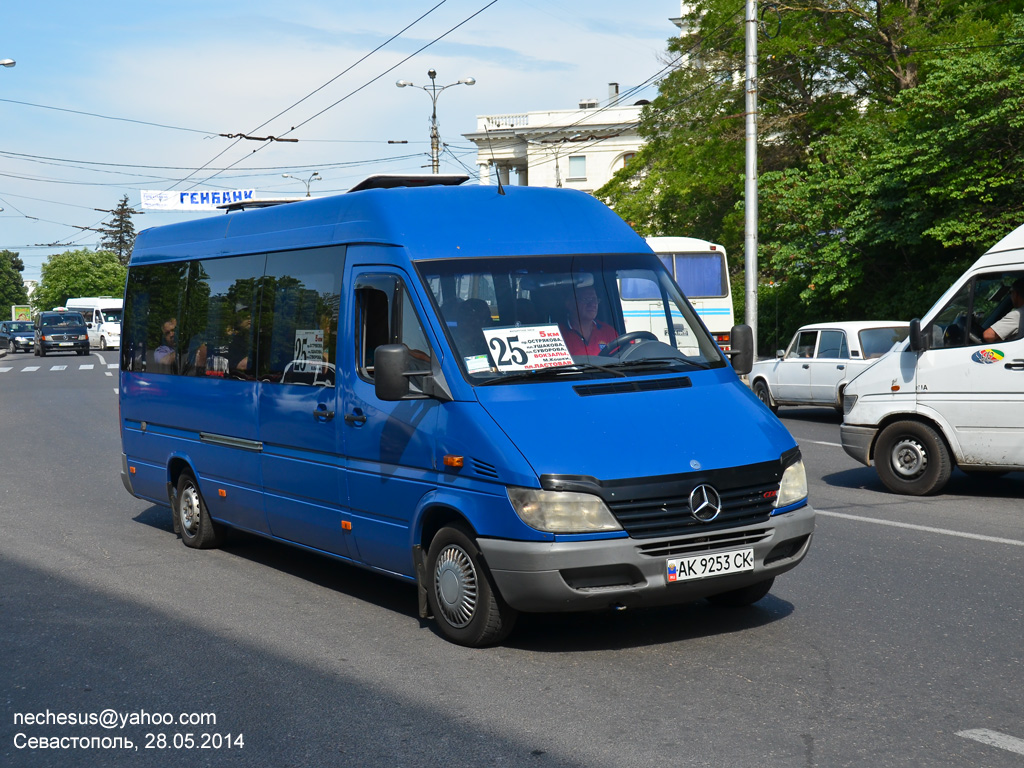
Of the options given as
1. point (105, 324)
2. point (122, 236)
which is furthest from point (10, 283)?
point (105, 324)

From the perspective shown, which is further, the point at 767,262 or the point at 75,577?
the point at 767,262

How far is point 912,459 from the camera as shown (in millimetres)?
11250

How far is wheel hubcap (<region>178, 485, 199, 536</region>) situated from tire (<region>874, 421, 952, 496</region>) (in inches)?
248

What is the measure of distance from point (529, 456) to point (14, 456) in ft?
40.7

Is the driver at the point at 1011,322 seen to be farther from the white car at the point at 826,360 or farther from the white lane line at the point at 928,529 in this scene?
the white car at the point at 826,360

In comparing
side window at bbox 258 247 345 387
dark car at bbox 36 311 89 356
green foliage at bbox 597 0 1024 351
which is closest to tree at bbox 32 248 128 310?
dark car at bbox 36 311 89 356

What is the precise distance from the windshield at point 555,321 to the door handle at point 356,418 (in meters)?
0.80

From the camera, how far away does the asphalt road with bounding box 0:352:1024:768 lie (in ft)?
15.0

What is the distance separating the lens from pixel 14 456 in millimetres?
15977

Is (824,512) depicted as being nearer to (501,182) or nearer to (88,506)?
(501,182)

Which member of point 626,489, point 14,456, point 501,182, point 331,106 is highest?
point 331,106

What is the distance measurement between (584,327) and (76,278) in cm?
14467

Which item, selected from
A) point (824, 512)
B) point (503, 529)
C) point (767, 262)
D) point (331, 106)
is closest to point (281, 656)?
point (503, 529)

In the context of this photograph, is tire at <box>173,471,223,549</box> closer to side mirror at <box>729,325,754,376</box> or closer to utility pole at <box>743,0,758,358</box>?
side mirror at <box>729,325,754,376</box>
